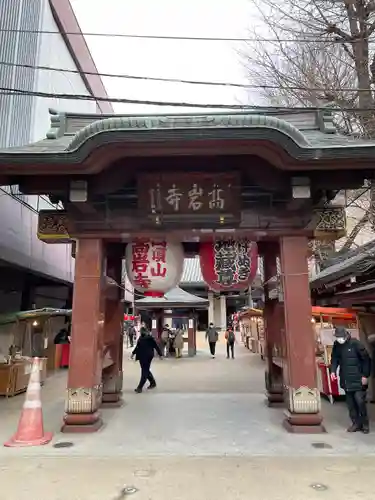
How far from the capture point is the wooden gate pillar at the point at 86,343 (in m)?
6.77

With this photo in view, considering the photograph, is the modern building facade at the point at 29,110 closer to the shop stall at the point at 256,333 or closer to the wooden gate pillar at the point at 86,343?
the wooden gate pillar at the point at 86,343

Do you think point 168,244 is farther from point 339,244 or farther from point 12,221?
point 339,244

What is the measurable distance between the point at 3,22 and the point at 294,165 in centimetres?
1010

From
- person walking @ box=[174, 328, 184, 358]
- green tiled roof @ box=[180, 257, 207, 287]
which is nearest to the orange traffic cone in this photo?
person walking @ box=[174, 328, 184, 358]

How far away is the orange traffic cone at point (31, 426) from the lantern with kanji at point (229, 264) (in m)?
3.69

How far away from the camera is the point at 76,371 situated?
22.7ft

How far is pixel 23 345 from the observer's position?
13234mm

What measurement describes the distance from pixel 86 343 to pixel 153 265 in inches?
73.6

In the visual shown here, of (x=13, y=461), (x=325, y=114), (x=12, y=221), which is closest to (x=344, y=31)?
(x=325, y=114)

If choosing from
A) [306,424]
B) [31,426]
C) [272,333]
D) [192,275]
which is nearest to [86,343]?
[31,426]

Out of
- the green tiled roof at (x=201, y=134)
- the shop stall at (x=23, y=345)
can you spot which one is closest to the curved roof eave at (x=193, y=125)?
the green tiled roof at (x=201, y=134)

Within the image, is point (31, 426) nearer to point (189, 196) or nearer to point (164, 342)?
point (189, 196)

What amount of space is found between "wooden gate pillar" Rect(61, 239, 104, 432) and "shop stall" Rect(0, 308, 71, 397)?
4425 mm

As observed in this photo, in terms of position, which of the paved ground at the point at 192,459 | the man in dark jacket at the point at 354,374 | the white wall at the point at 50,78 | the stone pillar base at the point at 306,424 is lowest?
the paved ground at the point at 192,459
